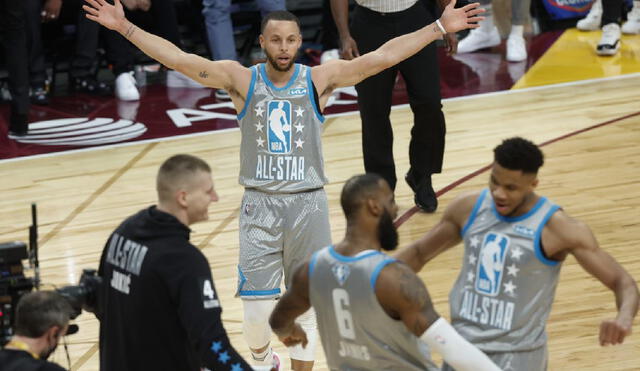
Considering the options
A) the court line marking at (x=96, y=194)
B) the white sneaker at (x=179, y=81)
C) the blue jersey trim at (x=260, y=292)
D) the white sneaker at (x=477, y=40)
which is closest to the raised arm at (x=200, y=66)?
the blue jersey trim at (x=260, y=292)

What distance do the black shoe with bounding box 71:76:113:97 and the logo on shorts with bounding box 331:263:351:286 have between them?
843 centimetres

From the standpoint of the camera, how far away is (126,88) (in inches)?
466

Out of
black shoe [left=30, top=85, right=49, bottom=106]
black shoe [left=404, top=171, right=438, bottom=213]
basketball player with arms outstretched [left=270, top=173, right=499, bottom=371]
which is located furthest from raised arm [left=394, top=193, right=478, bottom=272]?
black shoe [left=30, top=85, right=49, bottom=106]

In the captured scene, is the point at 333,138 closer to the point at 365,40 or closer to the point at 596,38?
the point at 365,40

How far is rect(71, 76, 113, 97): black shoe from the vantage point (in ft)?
39.7

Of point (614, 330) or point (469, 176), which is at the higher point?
point (614, 330)

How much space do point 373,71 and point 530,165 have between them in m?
1.80

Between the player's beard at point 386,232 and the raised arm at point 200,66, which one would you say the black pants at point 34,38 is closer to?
the raised arm at point 200,66

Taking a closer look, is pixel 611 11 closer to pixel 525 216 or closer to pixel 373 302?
pixel 525 216

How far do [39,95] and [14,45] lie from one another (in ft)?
4.64

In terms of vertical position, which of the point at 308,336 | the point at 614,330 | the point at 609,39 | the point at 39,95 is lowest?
the point at 609,39

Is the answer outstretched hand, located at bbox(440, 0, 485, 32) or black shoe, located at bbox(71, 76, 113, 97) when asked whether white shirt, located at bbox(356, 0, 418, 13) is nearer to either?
outstretched hand, located at bbox(440, 0, 485, 32)

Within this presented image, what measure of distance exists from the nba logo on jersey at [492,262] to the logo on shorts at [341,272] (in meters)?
0.67

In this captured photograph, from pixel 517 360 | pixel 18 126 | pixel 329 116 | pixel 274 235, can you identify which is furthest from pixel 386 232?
pixel 18 126
